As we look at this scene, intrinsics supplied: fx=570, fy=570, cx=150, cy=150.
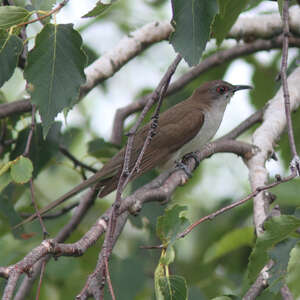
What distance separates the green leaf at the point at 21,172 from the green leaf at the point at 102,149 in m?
1.79

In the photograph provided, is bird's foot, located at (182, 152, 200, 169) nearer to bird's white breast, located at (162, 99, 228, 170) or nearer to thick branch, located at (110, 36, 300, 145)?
bird's white breast, located at (162, 99, 228, 170)

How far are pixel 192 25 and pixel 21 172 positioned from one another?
1.23m

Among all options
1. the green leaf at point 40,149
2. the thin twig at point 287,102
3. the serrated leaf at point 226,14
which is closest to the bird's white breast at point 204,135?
the green leaf at point 40,149

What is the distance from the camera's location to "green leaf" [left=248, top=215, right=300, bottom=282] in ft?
8.23

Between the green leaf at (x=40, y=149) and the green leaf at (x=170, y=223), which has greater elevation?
the green leaf at (x=170, y=223)

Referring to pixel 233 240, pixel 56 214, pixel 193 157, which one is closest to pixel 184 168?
pixel 193 157

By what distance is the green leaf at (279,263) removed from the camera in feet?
8.41

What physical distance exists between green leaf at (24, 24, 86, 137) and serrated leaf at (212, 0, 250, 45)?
2.78ft

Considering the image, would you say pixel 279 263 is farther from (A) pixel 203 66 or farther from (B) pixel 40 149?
(A) pixel 203 66

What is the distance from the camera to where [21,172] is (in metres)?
3.15

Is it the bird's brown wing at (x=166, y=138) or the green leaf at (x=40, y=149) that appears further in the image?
the bird's brown wing at (x=166, y=138)

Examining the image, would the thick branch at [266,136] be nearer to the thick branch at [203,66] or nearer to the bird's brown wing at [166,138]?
the thick branch at [203,66]

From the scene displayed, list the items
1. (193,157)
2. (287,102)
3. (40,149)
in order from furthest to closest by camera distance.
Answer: (193,157) < (40,149) < (287,102)

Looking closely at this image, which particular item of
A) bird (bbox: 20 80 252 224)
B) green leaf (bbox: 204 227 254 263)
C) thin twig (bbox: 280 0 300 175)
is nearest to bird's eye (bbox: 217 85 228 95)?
bird (bbox: 20 80 252 224)
